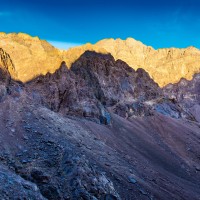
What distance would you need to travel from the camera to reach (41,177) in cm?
2278

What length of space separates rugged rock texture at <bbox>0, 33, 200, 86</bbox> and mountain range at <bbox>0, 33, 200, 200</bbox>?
253mm

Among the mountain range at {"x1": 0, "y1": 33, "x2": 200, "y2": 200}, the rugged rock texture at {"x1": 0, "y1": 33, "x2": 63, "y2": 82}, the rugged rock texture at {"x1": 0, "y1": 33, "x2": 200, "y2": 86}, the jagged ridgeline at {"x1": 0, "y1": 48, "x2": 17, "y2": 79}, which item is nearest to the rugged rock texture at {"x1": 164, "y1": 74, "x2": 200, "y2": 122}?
the rugged rock texture at {"x1": 0, "y1": 33, "x2": 200, "y2": 86}

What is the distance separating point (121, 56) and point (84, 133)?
13553 centimetres

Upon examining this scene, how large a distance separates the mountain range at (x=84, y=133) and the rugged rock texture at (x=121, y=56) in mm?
253

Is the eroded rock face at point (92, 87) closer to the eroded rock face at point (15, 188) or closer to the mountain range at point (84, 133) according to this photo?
the mountain range at point (84, 133)

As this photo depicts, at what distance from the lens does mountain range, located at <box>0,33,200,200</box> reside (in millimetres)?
24047

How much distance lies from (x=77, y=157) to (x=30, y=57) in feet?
93.1

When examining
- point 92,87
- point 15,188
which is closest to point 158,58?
point 92,87

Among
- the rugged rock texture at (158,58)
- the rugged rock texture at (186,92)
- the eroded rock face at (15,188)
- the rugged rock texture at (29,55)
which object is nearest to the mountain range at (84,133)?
the eroded rock face at (15,188)

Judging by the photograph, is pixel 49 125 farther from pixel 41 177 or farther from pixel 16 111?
pixel 41 177

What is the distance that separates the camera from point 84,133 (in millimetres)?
38656

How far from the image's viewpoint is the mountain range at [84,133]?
24.0 meters

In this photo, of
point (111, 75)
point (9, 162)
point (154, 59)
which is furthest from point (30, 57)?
point (154, 59)

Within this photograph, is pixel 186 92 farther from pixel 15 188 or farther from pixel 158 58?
pixel 15 188
